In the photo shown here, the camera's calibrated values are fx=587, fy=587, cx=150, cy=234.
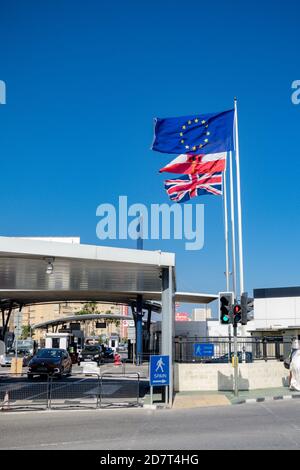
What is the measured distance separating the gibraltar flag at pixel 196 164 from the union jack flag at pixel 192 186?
237 mm

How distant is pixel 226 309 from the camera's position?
20.0 meters

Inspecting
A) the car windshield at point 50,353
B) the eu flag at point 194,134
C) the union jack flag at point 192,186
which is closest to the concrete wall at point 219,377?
the union jack flag at point 192,186

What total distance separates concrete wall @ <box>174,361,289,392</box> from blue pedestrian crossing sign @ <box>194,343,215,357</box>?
2.39ft

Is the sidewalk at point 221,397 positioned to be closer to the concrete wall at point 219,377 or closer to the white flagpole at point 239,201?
the concrete wall at point 219,377

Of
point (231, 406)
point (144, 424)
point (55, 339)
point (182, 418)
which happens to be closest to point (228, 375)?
point (231, 406)

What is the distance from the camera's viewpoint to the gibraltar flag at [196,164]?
25172 millimetres

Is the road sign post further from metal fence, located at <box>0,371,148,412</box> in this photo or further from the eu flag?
the eu flag

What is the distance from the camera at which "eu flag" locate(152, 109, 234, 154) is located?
2509 centimetres

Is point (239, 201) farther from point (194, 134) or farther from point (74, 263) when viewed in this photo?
point (74, 263)

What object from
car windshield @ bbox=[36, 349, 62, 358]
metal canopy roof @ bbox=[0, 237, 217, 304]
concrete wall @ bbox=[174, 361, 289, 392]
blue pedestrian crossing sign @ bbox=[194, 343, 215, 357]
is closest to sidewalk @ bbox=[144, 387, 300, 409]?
concrete wall @ bbox=[174, 361, 289, 392]

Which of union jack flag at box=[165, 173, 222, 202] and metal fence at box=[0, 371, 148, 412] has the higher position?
union jack flag at box=[165, 173, 222, 202]

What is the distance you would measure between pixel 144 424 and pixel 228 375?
9.12m

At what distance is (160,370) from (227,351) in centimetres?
666
